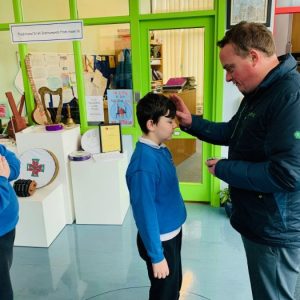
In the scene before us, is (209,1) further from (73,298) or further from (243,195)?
(73,298)

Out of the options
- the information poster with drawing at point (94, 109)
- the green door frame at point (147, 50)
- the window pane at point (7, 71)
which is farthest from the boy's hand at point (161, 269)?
the window pane at point (7, 71)

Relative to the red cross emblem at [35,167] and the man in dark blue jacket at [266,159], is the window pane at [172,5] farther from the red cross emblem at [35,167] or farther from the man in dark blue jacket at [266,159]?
the man in dark blue jacket at [266,159]

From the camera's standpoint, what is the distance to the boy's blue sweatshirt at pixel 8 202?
131 cm

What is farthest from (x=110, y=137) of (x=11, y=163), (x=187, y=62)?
(x=11, y=163)

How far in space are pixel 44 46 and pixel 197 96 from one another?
1.79 meters

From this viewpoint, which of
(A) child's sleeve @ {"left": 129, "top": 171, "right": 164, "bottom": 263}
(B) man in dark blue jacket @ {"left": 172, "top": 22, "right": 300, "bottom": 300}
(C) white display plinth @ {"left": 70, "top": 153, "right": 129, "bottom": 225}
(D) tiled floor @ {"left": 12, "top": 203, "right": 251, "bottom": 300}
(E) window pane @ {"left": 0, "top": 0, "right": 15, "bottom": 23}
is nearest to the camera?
(B) man in dark blue jacket @ {"left": 172, "top": 22, "right": 300, "bottom": 300}

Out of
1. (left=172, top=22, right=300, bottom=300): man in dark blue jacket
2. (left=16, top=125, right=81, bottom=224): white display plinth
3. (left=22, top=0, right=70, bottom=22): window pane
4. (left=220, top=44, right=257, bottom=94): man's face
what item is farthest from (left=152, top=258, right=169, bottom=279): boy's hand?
(left=22, top=0, right=70, bottom=22): window pane

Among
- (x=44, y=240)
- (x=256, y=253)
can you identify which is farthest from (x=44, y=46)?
(x=256, y=253)

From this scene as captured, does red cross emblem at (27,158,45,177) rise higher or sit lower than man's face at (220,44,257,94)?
lower

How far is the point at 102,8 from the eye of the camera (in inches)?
122

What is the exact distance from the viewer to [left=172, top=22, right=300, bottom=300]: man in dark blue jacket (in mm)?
1032

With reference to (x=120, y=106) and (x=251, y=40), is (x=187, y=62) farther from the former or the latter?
(x=251, y=40)

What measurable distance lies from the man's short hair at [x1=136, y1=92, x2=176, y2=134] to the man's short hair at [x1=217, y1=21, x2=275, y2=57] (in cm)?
37

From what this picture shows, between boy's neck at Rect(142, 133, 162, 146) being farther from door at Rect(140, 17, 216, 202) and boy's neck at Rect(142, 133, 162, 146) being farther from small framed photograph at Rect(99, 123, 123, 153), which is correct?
door at Rect(140, 17, 216, 202)
